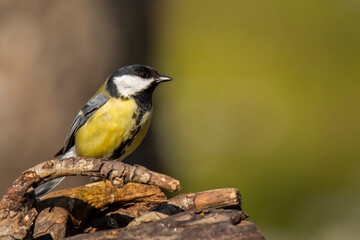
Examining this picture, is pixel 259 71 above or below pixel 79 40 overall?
below

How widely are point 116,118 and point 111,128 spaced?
0.19ft

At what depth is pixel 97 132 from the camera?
2.76 m

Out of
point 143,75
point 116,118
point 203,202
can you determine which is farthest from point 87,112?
point 203,202

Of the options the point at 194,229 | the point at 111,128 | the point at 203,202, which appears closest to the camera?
the point at 194,229

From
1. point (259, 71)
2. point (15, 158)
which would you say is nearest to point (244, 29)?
point (259, 71)

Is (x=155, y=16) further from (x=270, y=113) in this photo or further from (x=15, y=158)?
(x=270, y=113)

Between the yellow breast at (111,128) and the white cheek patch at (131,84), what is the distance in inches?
2.6

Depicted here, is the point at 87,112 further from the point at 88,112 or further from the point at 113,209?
the point at 113,209

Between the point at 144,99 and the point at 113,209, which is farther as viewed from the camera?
the point at 144,99

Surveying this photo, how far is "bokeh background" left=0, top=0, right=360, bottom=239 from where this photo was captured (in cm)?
346

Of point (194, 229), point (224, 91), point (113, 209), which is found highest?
point (194, 229)

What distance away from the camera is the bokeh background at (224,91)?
11.4 ft

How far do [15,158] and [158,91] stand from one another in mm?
2099

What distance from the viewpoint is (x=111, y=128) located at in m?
2.72
